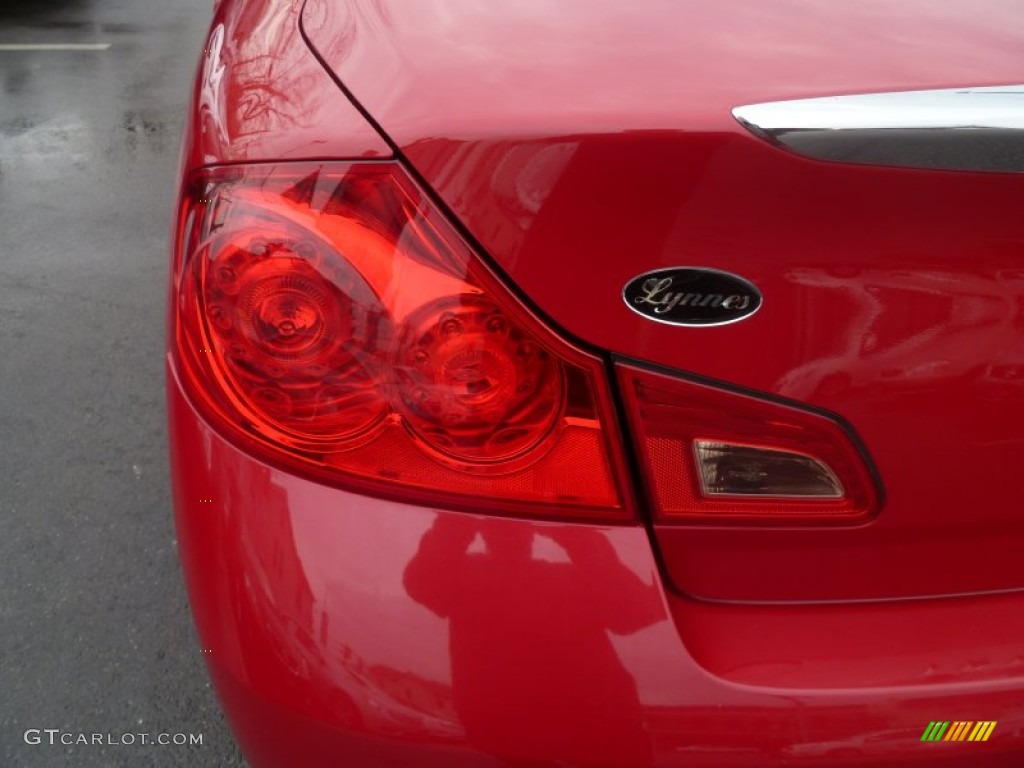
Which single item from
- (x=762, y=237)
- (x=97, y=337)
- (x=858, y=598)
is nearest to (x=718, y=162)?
(x=762, y=237)

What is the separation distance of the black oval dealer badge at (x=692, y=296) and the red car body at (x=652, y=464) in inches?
0.4

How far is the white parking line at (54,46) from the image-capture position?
7.36 meters

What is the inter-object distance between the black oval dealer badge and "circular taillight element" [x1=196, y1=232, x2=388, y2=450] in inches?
10.4

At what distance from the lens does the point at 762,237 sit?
37.1 inches

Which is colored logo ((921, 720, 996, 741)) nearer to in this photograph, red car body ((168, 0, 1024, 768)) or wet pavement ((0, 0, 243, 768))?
red car body ((168, 0, 1024, 768))

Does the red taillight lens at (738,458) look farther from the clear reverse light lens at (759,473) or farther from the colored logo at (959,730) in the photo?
the colored logo at (959,730)

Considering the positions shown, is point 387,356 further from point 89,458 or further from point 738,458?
point 89,458

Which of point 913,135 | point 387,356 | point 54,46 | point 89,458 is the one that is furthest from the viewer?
point 54,46

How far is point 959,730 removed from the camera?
3.33ft

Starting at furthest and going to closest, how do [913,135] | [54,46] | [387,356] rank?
[54,46] < [387,356] < [913,135]

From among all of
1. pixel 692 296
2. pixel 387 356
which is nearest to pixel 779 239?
pixel 692 296

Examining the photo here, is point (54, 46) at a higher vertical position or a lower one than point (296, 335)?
lower

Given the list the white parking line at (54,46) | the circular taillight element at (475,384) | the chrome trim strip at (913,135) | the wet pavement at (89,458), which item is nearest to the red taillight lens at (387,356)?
the circular taillight element at (475,384)

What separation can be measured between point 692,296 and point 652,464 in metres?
0.19
